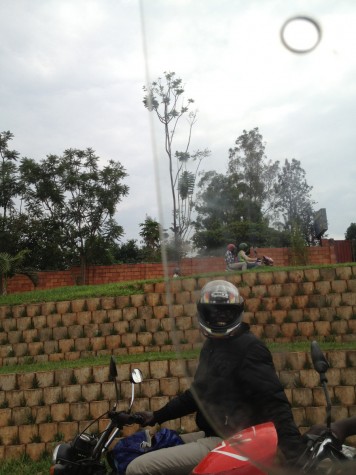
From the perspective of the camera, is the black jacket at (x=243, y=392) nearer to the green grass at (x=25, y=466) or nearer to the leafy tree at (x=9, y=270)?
the green grass at (x=25, y=466)

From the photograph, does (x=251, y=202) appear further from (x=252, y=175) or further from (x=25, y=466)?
(x=25, y=466)

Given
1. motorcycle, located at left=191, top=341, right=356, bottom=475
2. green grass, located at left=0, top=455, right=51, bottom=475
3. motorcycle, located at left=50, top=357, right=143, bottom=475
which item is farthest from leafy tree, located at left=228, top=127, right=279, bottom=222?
green grass, located at left=0, top=455, right=51, bottom=475

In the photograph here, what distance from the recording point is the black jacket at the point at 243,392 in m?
0.79

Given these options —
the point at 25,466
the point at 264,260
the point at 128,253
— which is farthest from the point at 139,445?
the point at 128,253

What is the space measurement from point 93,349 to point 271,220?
812 centimetres

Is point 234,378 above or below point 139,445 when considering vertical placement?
above

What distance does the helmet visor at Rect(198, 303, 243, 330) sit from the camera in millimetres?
873

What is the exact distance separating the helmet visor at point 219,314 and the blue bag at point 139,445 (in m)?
1.26

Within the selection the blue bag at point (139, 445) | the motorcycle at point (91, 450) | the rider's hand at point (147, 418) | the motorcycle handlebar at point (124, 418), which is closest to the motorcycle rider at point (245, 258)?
the blue bag at point (139, 445)

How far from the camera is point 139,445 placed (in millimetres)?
2254

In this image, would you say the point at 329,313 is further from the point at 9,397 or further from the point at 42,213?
the point at 42,213

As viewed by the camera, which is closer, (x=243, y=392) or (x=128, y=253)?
(x=243, y=392)

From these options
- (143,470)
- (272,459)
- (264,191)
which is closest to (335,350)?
(272,459)

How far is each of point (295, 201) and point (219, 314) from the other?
1.04 ft
